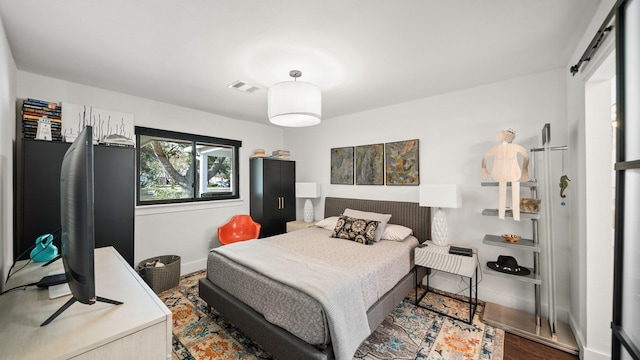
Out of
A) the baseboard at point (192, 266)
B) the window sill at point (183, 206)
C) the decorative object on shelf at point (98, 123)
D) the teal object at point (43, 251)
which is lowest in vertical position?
the baseboard at point (192, 266)

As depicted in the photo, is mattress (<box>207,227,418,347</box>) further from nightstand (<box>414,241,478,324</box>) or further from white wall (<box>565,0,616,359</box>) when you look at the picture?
white wall (<box>565,0,616,359</box>)

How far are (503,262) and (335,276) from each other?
182 centimetres

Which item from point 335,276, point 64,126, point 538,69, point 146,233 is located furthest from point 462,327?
point 64,126

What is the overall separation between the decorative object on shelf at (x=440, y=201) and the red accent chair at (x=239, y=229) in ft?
8.66

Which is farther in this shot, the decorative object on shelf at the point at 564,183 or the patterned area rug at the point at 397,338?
the decorative object on shelf at the point at 564,183

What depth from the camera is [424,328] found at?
2.34 metres

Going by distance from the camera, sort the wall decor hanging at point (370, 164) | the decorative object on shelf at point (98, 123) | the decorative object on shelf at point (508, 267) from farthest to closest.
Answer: the wall decor hanging at point (370, 164) → the decorative object on shelf at point (98, 123) → the decorative object on shelf at point (508, 267)

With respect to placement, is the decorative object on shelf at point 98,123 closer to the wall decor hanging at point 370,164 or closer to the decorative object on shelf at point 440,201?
the wall decor hanging at point 370,164

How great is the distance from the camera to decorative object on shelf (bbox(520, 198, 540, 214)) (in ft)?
7.51

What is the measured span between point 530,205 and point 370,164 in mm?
2008

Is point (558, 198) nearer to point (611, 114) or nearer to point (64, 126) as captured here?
point (611, 114)

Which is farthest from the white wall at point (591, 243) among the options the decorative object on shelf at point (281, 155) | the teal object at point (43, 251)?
the teal object at point (43, 251)

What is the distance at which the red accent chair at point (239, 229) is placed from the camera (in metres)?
3.96

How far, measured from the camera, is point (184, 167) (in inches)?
151
